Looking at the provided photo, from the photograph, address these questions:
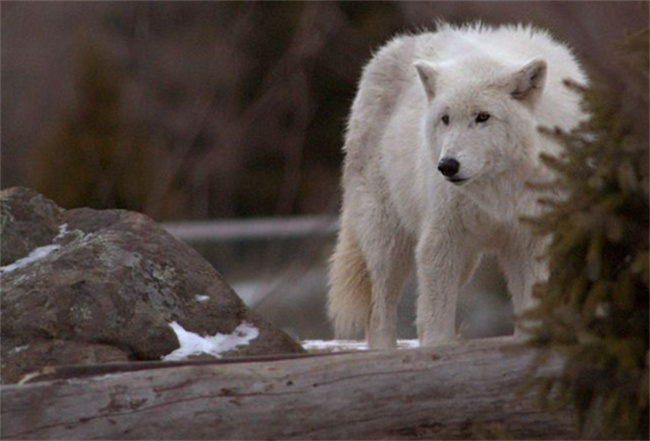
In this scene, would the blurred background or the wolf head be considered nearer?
the blurred background

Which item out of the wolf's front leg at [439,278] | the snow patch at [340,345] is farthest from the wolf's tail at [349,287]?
the wolf's front leg at [439,278]

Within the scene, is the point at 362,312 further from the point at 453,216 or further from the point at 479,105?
the point at 479,105

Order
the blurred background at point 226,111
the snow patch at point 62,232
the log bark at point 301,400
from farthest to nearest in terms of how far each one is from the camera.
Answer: the snow patch at point 62,232, the log bark at point 301,400, the blurred background at point 226,111

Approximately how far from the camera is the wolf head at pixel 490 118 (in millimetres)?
5754

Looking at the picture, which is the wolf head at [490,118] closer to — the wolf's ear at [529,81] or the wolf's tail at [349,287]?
the wolf's ear at [529,81]

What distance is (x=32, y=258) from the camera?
A: 6191mm

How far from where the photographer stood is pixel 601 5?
252 centimetres

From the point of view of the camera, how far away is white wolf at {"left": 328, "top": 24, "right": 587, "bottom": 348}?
19.2ft

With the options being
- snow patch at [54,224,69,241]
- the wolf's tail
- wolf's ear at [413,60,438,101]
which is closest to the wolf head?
wolf's ear at [413,60,438,101]

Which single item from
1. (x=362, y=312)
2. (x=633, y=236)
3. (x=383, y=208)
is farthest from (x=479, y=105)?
(x=633, y=236)

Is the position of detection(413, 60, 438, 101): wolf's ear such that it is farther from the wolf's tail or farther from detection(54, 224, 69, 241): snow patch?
detection(54, 224, 69, 241): snow patch

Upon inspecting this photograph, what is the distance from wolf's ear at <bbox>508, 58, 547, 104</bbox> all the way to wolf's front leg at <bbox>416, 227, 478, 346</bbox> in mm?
778

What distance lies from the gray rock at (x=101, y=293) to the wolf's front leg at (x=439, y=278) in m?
0.77

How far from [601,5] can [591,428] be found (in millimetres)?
1677
